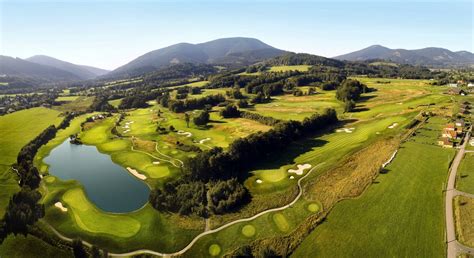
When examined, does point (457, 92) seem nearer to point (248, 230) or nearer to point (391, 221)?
point (391, 221)

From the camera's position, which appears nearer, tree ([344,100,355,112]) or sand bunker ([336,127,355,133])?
sand bunker ([336,127,355,133])

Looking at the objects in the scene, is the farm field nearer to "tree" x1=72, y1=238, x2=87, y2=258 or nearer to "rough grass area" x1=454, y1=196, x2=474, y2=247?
"rough grass area" x1=454, y1=196, x2=474, y2=247

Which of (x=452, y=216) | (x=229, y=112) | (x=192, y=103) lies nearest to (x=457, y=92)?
(x=229, y=112)

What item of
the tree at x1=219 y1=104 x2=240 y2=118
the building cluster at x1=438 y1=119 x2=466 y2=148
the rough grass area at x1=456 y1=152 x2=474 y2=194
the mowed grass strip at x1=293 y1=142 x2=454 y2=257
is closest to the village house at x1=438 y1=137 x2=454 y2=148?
the building cluster at x1=438 y1=119 x2=466 y2=148

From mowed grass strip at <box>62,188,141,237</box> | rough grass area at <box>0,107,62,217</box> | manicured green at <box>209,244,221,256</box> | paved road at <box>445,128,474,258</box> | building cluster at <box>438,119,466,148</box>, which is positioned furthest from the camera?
building cluster at <box>438,119,466,148</box>

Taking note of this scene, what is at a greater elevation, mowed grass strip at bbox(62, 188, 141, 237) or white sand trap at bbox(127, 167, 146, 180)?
white sand trap at bbox(127, 167, 146, 180)

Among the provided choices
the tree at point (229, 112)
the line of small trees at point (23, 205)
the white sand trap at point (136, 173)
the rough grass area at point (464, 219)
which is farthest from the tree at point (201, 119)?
the rough grass area at point (464, 219)
